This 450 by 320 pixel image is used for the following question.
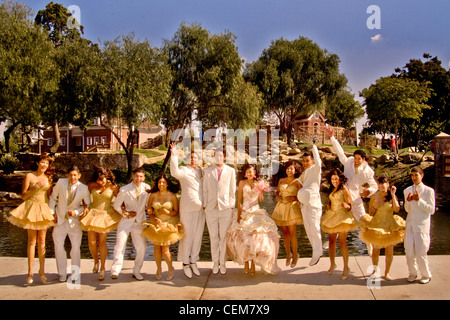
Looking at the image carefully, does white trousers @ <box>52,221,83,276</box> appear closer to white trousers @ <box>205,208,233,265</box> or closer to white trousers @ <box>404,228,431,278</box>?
white trousers @ <box>205,208,233,265</box>

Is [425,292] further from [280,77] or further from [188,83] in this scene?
[280,77]

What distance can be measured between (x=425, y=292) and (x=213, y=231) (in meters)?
3.24


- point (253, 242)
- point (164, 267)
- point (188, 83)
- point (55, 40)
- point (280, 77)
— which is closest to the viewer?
point (253, 242)

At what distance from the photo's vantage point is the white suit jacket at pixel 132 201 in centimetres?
660

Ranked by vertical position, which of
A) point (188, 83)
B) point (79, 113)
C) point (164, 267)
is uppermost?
point (188, 83)

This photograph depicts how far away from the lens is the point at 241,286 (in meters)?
6.06

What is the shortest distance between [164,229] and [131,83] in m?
19.5

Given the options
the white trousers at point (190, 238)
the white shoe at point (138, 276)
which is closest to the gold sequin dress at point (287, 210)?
the white trousers at point (190, 238)

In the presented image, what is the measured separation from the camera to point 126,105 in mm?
24250

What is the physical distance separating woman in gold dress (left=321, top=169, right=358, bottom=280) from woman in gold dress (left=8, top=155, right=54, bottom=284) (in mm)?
4479

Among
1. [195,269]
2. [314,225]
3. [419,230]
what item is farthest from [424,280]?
[195,269]

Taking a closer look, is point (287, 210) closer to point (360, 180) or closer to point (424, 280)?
point (360, 180)

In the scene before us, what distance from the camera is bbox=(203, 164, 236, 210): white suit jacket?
6.64 metres
